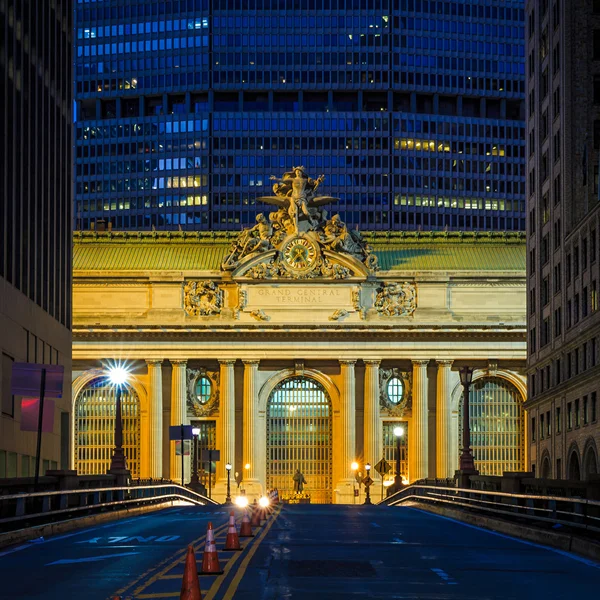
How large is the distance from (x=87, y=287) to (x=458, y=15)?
328ft

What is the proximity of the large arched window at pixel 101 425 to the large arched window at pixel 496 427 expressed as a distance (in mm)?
24653

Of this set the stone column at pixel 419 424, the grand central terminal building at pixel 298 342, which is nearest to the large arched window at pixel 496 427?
the grand central terminal building at pixel 298 342

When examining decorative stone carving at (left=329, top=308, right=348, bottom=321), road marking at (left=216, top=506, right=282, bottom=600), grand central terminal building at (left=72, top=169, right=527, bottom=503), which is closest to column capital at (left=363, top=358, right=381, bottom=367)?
grand central terminal building at (left=72, top=169, right=527, bottom=503)

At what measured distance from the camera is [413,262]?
111 meters

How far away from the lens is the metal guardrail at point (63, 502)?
3478cm

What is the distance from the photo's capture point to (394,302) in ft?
354

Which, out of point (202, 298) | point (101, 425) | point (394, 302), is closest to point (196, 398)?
point (101, 425)

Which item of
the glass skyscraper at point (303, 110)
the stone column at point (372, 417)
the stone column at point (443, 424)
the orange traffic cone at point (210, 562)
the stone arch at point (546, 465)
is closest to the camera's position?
the orange traffic cone at point (210, 562)

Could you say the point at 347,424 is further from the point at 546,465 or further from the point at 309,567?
the point at 309,567

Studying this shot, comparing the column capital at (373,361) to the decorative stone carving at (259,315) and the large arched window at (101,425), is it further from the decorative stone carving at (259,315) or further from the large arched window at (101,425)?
the large arched window at (101,425)

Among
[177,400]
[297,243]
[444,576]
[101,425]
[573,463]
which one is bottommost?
[444,576]

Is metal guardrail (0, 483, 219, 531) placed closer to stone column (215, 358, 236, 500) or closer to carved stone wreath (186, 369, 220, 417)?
stone column (215, 358, 236, 500)

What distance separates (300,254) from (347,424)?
41.3ft

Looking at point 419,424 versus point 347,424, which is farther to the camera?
point 347,424
